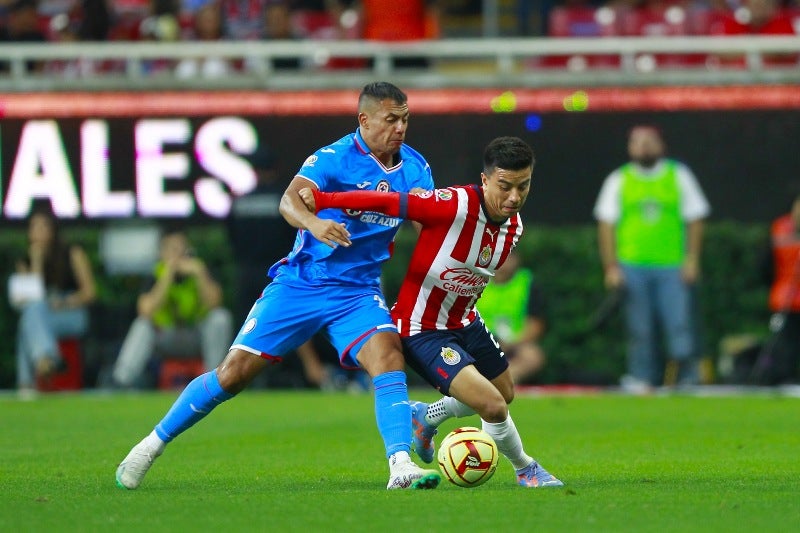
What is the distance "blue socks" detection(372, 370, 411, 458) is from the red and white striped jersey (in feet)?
1.75

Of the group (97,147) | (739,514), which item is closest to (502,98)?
(97,147)

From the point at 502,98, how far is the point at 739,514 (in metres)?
12.1

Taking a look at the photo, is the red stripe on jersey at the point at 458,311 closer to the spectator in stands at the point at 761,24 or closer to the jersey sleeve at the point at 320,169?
the jersey sleeve at the point at 320,169

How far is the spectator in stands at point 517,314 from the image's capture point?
16469 mm

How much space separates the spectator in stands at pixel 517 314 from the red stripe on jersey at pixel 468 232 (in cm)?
782

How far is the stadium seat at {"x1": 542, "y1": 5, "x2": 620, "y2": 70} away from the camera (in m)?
20.2

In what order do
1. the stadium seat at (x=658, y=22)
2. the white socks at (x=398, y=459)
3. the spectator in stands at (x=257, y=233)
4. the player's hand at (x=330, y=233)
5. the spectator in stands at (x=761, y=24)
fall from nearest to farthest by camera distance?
the player's hand at (x=330, y=233)
the white socks at (x=398, y=459)
the spectator in stands at (x=257, y=233)
the spectator in stands at (x=761, y=24)
the stadium seat at (x=658, y=22)

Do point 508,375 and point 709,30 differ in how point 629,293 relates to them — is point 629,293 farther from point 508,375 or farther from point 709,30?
point 508,375

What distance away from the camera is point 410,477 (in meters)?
7.92

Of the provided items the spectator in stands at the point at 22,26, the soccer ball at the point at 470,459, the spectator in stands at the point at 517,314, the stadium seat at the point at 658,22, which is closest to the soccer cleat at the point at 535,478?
the soccer ball at the point at 470,459

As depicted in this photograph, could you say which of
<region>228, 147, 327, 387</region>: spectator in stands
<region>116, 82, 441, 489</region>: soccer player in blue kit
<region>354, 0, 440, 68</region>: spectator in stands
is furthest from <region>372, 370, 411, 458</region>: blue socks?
<region>354, 0, 440, 68</region>: spectator in stands

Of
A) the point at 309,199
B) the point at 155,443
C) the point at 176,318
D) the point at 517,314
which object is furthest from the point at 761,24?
the point at 155,443

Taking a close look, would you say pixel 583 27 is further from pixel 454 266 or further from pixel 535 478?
pixel 535 478

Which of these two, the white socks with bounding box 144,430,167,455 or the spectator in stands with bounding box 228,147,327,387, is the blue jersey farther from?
the spectator in stands with bounding box 228,147,327,387
